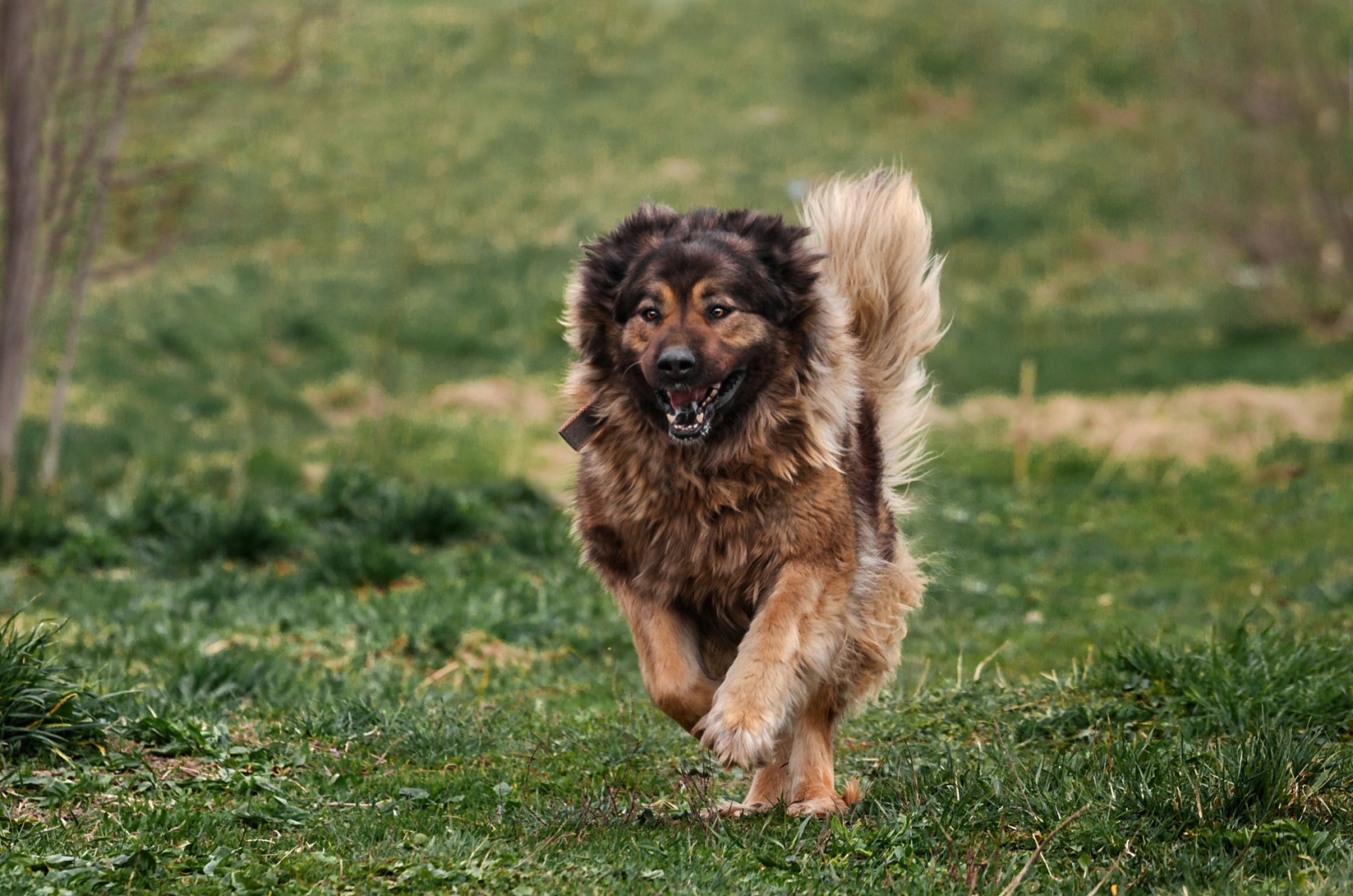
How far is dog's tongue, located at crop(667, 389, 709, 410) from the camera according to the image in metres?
4.93

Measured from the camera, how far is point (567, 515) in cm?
1100

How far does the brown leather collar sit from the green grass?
124cm

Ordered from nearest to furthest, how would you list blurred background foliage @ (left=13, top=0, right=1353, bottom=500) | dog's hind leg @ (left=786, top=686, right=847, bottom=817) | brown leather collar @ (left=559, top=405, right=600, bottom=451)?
dog's hind leg @ (left=786, top=686, right=847, bottom=817), brown leather collar @ (left=559, top=405, right=600, bottom=451), blurred background foliage @ (left=13, top=0, right=1353, bottom=500)

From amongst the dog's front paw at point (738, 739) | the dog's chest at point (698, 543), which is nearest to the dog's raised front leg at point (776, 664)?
the dog's front paw at point (738, 739)

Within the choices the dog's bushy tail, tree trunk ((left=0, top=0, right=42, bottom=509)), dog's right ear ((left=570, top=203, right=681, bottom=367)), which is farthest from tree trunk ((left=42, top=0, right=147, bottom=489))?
the dog's bushy tail

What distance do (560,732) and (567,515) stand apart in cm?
513

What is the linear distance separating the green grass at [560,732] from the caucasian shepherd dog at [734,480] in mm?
407

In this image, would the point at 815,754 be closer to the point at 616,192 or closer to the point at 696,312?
the point at 696,312

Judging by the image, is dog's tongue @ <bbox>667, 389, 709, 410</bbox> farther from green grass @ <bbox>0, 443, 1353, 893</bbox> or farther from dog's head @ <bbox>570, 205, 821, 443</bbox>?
green grass @ <bbox>0, 443, 1353, 893</bbox>

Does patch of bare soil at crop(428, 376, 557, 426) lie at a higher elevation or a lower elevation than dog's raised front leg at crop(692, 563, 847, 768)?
lower

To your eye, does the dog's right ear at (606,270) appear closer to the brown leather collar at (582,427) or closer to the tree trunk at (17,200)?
the brown leather collar at (582,427)

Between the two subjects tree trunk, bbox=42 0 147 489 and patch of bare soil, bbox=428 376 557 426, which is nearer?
tree trunk, bbox=42 0 147 489

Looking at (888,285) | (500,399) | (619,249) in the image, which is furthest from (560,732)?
(500,399)

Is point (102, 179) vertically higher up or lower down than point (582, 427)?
higher up
